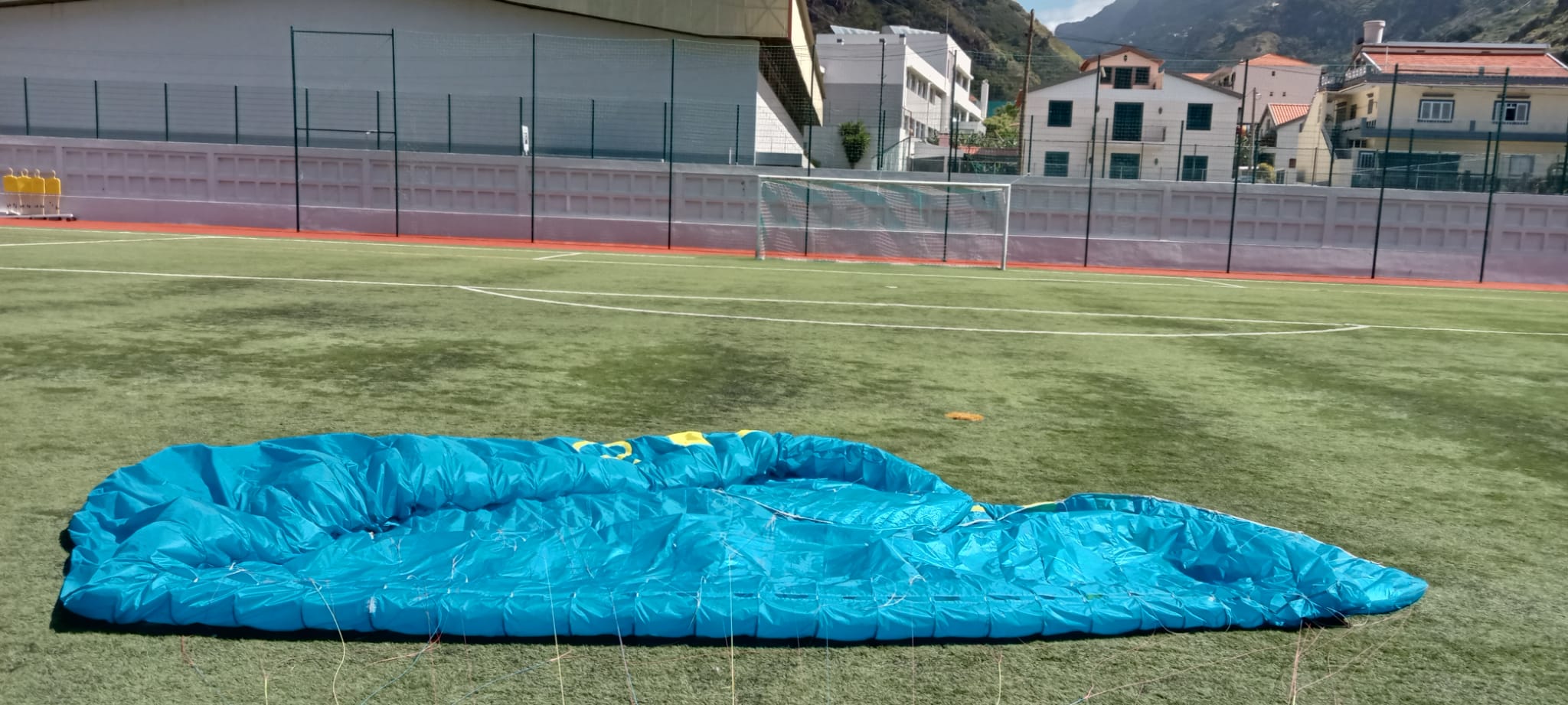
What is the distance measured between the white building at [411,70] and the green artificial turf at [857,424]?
16.2 meters

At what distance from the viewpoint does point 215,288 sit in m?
11.6

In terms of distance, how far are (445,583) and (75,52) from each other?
3550 cm

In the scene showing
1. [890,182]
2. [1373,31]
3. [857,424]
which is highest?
[1373,31]

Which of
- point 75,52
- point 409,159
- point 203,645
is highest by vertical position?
point 75,52

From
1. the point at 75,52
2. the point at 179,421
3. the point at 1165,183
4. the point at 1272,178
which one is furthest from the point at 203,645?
the point at 75,52

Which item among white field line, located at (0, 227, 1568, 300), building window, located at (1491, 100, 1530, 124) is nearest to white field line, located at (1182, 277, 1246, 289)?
white field line, located at (0, 227, 1568, 300)

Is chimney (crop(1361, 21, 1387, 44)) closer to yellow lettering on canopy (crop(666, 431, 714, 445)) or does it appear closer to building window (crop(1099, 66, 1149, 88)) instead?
building window (crop(1099, 66, 1149, 88))

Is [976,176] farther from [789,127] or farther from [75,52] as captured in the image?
[75,52]

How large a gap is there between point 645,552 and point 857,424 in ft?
8.90

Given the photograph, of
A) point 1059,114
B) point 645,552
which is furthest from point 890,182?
point 1059,114

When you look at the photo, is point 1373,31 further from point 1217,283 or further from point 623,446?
point 623,446

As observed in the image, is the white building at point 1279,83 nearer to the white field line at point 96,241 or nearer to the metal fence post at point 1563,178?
the metal fence post at point 1563,178

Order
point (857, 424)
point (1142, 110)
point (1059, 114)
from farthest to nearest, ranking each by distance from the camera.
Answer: point (1059, 114) → point (1142, 110) → point (857, 424)

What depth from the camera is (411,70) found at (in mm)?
30828
